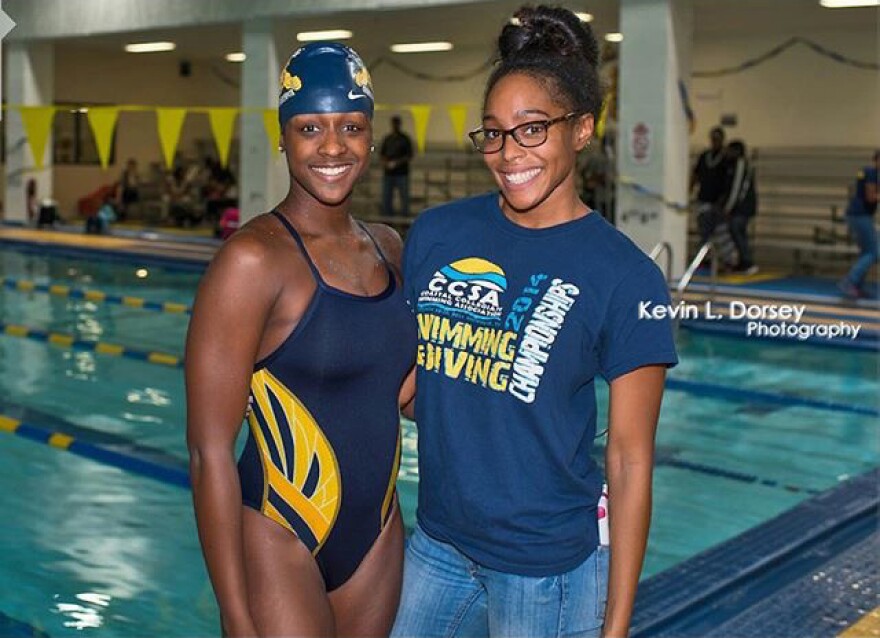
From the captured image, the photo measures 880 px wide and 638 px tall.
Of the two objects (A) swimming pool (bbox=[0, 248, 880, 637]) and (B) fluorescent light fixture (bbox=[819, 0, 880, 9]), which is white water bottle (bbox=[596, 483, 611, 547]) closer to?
(A) swimming pool (bbox=[0, 248, 880, 637])

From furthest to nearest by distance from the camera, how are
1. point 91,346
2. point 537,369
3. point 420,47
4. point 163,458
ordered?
1. point 420,47
2. point 91,346
3. point 163,458
4. point 537,369

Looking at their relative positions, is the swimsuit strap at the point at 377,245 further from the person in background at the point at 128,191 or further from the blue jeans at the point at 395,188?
the person in background at the point at 128,191

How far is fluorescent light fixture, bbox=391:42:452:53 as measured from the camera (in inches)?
720

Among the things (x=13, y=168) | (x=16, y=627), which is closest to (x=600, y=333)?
(x=16, y=627)

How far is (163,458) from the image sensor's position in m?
5.76

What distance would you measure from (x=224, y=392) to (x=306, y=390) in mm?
149

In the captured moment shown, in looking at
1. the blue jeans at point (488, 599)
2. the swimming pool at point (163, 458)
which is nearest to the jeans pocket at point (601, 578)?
the blue jeans at point (488, 599)

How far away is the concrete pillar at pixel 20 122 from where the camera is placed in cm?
1978

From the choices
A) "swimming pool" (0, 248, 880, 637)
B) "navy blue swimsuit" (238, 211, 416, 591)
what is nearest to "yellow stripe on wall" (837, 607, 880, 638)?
"swimming pool" (0, 248, 880, 637)

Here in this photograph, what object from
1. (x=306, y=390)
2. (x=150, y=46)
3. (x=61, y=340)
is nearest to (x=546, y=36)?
(x=306, y=390)

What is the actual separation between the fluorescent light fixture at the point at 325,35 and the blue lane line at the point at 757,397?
33.0 ft

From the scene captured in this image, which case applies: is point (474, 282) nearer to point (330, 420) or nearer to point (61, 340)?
point (330, 420)

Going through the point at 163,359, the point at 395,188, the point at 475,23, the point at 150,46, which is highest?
the point at 150,46

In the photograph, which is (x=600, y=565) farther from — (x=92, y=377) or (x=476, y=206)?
(x=92, y=377)
